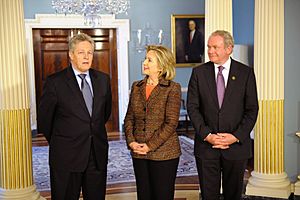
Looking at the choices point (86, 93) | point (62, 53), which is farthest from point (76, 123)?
point (62, 53)

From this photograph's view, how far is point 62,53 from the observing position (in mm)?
8617

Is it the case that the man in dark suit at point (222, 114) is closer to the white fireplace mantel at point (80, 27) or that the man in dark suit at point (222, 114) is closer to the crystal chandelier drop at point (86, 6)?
the crystal chandelier drop at point (86, 6)

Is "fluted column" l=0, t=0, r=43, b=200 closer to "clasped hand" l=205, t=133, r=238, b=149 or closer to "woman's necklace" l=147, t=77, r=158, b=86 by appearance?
"woman's necklace" l=147, t=77, r=158, b=86

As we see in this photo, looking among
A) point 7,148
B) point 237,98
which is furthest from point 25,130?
point 237,98

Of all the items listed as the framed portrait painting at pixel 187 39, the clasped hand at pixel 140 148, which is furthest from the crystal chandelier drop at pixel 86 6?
the clasped hand at pixel 140 148

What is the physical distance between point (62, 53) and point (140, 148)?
6.07m

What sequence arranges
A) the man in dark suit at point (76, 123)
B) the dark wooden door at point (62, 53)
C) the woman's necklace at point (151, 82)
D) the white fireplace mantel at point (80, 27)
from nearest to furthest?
1. the man in dark suit at point (76, 123)
2. the woman's necklace at point (151, 82)
3. the white fireplace mantel at point (80, 27)
4. the dark wooden door at point (62, 53)

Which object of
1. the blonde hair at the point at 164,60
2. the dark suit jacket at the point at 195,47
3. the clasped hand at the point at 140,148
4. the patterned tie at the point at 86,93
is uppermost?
the dark suit jacket at the point at 195,47

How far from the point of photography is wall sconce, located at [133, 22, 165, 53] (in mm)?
8602

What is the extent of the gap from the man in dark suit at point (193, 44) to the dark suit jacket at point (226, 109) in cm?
576

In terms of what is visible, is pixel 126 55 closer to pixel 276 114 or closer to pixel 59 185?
pixel 276 114

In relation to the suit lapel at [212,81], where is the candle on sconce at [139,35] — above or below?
above

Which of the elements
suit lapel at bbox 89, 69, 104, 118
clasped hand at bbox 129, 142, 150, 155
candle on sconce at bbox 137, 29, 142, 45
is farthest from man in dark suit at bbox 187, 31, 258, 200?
candle on sconce at bbox 137, 29, 142, 45

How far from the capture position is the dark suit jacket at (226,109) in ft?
10.0
